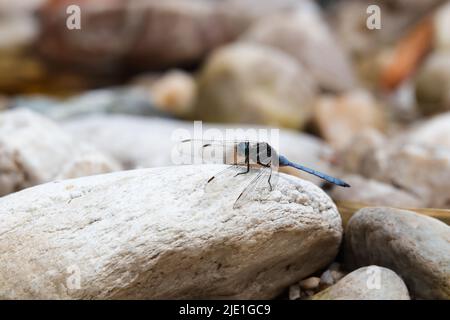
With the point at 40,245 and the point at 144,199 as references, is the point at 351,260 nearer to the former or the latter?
the point at 144,199

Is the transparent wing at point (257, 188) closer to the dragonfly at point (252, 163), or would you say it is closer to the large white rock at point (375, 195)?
the dragonfly at point (252, 163)

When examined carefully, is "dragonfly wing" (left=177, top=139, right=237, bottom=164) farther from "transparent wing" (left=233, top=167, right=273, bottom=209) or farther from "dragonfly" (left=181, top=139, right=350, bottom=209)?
"transparent wing" (left=233, top=167, right=273, bottom=209)

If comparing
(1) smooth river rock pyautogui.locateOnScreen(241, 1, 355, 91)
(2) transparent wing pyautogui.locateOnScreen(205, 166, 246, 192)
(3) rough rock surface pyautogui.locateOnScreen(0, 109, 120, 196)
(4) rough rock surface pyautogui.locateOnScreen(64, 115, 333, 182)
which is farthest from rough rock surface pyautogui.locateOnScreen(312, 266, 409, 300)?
(1) smooth river rock pyautogui.locateOnScreen(241, 1, 355, 91)

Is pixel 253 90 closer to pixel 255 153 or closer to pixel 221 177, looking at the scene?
pixel 255 153

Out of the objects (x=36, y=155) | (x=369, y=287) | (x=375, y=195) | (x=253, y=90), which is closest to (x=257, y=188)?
(x=369, y=287)

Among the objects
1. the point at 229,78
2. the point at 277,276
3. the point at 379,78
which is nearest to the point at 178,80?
the point at 229,78

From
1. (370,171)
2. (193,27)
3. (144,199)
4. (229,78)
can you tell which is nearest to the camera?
(144,199)
